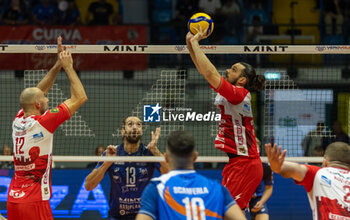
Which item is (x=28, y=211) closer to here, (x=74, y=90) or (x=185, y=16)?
(x=74, y=90)

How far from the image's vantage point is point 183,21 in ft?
55.5

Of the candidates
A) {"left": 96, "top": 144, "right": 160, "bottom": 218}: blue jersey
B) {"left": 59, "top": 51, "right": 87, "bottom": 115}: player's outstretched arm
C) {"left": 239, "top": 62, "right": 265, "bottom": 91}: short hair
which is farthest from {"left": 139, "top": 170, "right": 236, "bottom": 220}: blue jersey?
{"left": 96, "top": 144, "right": 160, "bottom": 218}: blue jersey

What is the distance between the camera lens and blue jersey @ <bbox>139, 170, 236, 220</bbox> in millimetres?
4930

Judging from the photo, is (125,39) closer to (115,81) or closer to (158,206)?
(115,81)

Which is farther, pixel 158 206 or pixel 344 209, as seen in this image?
pixel 344 209

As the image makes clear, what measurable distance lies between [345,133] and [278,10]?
7537mm

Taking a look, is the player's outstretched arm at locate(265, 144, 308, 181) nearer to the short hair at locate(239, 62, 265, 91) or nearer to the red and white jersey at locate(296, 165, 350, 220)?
the red and white jersey at locate(296, 165, 350, 220)

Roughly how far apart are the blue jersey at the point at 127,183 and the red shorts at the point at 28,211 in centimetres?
141

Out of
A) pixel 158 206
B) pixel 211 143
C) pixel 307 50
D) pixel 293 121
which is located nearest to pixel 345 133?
pixel 293 121

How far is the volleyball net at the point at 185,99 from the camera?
28.8ft

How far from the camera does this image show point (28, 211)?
275 inches

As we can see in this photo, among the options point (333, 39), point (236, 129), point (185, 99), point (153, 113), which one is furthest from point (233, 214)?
point (333, 39)

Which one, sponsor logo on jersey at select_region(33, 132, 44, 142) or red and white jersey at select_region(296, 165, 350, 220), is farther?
sponsor logo on jersey at select_region(33, 132, 44, 142)

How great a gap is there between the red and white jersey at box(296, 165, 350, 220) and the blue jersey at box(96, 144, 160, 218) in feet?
11.0
